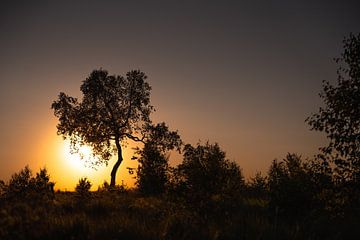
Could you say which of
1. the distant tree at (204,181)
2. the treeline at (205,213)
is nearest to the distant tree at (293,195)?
the treeline at (205,213)

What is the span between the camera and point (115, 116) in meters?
39.7

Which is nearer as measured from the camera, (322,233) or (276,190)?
(322,233)

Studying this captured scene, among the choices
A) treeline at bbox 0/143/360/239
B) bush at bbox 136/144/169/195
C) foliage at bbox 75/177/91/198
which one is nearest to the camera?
treeline at bbox 0/143/360/239

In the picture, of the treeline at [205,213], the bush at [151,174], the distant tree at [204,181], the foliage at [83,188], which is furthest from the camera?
the bush at [151,174]

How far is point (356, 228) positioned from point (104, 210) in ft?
33.8

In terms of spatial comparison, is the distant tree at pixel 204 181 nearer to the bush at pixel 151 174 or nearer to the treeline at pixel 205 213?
the treeline at pixel 205 213

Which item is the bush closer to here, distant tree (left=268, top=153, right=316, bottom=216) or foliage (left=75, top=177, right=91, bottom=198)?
foliage (left=75, top=177, right=91, bottom=198)

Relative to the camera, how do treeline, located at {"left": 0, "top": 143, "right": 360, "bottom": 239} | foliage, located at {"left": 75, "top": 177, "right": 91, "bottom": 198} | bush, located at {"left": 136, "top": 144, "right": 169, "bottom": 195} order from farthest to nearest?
1. bush, located at {"left": 136, "top": 144, "right": 169, "bottom": 195}
2. foliage, located at {"left": 75, "top": 177, "right": 91, "bottom": 198}
3. treeline, located at {"left": 0, "top": 143, "right": 360, "bottom": 239}

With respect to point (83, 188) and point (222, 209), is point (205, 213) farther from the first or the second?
point (83, 188)

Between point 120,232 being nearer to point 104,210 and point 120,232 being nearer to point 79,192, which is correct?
point 104,210

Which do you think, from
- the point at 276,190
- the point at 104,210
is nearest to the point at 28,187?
the point at 104,210

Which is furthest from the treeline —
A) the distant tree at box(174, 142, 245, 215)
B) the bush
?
the bush

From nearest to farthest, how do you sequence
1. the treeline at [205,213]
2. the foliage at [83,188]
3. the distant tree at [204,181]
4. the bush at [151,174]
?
the treeline at [205,213] → the distant tree at [204,181] → the foliage at [83,188] → the bush at [151,174]

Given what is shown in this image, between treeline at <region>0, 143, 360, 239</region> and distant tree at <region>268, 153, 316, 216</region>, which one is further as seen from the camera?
distant tree at <region>268, 153, 316, 216</region>
